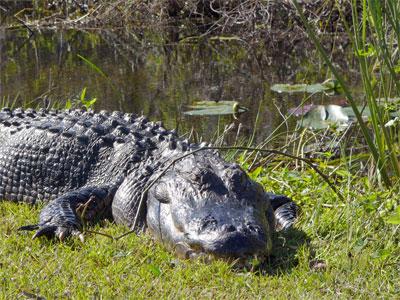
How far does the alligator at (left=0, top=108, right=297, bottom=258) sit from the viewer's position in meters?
3.70

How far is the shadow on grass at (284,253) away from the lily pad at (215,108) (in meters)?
3.79

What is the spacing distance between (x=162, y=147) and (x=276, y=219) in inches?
35.3

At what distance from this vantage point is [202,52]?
12.5m

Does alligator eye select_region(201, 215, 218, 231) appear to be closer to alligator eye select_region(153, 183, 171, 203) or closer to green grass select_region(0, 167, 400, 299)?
green grass select_region(0, 167, 400, 299)

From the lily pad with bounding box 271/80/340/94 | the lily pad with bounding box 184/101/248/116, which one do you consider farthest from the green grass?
the lily pad with bounding box 271/80/340/94

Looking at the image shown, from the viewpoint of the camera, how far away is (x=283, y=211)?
173 inches

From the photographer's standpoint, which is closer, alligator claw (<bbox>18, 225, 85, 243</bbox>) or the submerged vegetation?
the submerged vegetation

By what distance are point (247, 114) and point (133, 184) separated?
3.82m

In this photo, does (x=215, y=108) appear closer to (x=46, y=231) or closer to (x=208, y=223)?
(x=46, y=231)

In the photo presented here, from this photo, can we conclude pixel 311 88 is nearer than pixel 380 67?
No

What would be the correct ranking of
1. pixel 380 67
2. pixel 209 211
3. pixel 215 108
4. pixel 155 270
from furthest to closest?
pixel 215 108
pixel 380 67
pixel 209 211
pixel 155 270

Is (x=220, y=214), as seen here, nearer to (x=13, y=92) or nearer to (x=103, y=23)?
(x=13, y=92)

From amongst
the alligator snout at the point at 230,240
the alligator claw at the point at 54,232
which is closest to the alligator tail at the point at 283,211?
the alligator snout at the point at 230,240

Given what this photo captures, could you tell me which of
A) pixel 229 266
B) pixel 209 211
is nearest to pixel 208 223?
pixel 209 211
